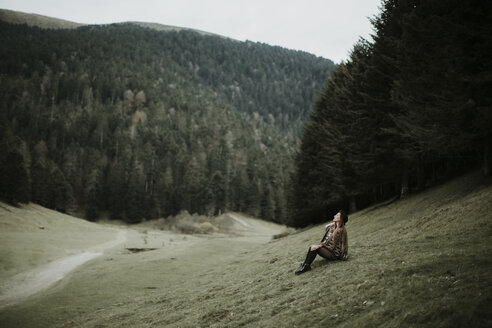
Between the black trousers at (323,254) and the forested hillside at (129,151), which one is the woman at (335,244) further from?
the forested hillside at (129,151)

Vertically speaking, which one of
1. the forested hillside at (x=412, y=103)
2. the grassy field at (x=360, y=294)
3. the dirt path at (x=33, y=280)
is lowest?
the dirt path at (x=33, y=280)

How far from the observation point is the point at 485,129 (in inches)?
586

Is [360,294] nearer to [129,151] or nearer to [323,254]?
[323,254]

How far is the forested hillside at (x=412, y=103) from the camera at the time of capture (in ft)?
48.6

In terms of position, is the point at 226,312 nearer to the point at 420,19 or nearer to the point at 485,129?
the point at 485,129

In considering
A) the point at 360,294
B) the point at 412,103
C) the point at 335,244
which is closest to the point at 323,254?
the point at 335,244

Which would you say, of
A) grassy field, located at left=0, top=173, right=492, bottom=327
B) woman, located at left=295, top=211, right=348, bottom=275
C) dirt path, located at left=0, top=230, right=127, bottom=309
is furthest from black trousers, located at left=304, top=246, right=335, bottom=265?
dirt path, located at left=0, top=230, right=127, bottom=309

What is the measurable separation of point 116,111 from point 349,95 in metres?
162

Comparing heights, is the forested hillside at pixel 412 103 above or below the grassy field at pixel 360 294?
above

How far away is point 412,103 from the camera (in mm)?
19656

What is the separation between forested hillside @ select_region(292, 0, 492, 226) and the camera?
14.8m

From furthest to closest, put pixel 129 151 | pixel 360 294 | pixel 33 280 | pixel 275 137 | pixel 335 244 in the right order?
pixel 275 137 < pixel 129 151 < pixel 33 280 < pixel 335 244 < pixel 360 294

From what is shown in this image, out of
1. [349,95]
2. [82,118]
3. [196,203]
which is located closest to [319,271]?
[349,95]

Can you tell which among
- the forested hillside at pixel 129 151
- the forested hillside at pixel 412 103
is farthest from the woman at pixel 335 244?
the forested hillside at pixel 129 151
